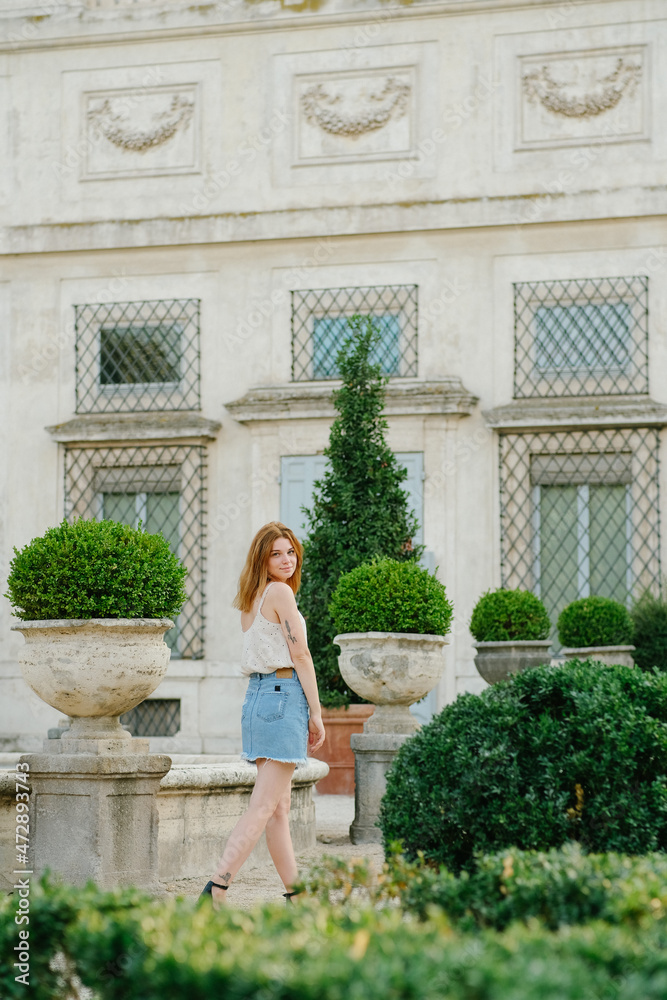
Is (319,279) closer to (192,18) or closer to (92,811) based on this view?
(192,18)

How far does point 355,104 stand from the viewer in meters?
14.8

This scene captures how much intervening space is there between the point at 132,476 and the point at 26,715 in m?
3.01

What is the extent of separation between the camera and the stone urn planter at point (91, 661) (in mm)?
5250

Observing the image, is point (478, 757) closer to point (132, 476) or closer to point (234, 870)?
point (234, 870)

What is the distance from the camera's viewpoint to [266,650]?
16.3 feet

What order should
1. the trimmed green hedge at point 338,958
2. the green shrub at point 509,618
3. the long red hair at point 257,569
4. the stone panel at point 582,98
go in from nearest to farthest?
the trimmed green hedge at point 338,958 → the long red hair at point 257,569 → the green shrub at point 509,618 → the stone panel at point 582,98

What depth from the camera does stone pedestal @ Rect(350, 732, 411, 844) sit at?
7.89 metres

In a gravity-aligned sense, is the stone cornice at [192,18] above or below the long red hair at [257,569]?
above

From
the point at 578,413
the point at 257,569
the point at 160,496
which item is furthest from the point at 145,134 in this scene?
the point at 257,569

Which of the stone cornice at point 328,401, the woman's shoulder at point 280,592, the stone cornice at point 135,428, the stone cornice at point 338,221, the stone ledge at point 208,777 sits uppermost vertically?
the stone cornice at point 338,221

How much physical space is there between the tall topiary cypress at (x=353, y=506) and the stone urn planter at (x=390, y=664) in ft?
11.0

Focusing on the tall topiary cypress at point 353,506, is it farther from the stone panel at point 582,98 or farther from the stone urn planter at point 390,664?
the stone panel at point 582,98

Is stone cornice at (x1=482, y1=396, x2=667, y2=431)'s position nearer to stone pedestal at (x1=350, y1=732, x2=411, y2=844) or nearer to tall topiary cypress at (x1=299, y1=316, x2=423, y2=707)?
tall topiary cypress at (x1=299, y1=316, x2=423, y2=707)

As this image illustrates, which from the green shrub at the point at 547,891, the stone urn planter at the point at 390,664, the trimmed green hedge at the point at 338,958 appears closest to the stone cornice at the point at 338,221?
the stone urn planter at the point at 390,664
